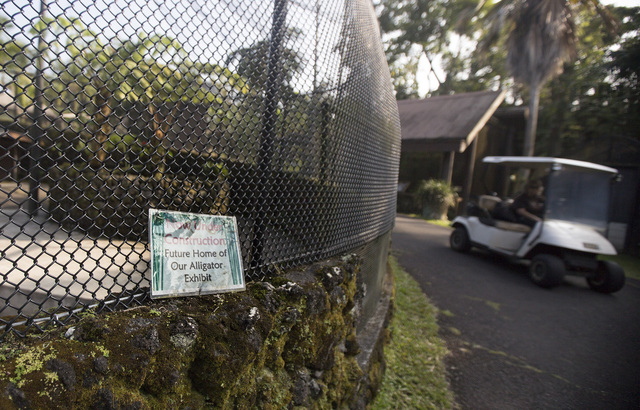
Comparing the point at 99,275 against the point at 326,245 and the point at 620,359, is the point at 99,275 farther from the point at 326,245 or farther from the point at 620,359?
the point at 620,359

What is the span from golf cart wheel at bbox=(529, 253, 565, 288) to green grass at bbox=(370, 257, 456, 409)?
256 centimetres

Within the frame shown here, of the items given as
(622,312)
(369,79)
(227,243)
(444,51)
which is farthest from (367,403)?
(444,51)

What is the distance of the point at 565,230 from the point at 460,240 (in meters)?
2.38

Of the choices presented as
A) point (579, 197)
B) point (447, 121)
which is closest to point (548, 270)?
point (579, 197)

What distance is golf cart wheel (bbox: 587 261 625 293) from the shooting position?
21.1ft

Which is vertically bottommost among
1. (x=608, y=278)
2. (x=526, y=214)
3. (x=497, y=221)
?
(x=608, y=278)

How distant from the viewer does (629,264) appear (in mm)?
9945

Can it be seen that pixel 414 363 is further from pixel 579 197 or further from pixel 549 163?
pixel 579 197

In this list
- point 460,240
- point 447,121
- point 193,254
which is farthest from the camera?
point 447,121

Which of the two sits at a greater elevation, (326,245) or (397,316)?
(326,245)

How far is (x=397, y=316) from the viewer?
4773 millimetres

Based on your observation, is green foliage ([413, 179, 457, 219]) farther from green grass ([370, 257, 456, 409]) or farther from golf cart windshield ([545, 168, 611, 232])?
green grass ([370, 257, 456, 409])

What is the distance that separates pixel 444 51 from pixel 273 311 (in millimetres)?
32857

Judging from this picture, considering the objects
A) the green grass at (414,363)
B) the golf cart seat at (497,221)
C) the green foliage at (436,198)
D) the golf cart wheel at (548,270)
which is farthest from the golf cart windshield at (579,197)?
the green foliage at (436,198)
